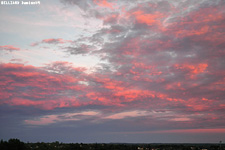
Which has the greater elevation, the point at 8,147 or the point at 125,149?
the point at 8,147

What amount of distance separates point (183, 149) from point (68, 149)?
997 inches

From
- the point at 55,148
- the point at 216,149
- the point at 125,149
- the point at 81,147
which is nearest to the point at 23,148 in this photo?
the point at 55,148

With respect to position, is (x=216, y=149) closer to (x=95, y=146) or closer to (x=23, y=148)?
(x=95, y=146)

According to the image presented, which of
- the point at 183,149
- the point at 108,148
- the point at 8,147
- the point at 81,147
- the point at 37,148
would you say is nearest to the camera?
the point at 8,147

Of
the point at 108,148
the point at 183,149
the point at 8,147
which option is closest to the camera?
the point at 8,147

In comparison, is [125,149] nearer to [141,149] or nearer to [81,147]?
[141,149]

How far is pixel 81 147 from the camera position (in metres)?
43.8

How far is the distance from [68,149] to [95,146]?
7259 millimetres

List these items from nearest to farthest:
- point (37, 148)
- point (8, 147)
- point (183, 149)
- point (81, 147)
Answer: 1. point (8, 147)
2. point (37, 148)
3. point (81, 147)
4. point (183, 149)

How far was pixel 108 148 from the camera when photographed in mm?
46688

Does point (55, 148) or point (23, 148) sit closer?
point (23, 148)

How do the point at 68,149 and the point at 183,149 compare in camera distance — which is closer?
the point at 68,149

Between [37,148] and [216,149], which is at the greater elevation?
[37,148]

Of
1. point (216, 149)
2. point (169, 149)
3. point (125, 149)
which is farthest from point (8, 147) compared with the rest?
point (216, 149)
